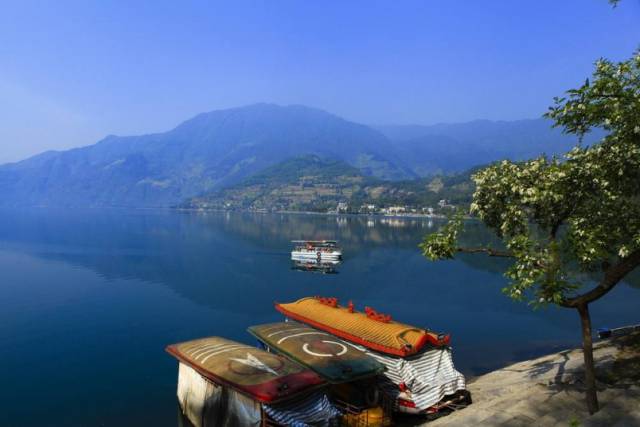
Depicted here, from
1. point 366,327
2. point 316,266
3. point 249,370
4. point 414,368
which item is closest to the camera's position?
point 249,370

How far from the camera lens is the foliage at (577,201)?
50.1ft

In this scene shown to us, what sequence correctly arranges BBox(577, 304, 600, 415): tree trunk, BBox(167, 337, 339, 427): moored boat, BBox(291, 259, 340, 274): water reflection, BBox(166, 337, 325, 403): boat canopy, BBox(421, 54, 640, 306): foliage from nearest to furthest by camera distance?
BBox(421, 54, 640, 306): foliage, BBox(577, 304, 600, 415): tree trunk, BBox(167, 337, 339, 427): moored boat, BBox(166, 337, 325, 403): boat canopy, BBox(291, 259, 340, 274): water reflection

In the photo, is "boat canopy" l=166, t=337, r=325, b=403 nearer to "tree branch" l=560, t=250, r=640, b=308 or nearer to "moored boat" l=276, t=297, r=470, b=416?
"moored boat" l=276, t=297, r=470, b=416

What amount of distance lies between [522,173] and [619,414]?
400 inches

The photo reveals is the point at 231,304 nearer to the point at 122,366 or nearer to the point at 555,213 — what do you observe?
the point at 122,366

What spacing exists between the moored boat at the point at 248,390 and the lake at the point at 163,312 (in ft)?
19.8

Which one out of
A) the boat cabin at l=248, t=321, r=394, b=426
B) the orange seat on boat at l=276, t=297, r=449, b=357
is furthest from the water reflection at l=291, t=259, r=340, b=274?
the boat cabin at l=248, t=321, r=394, b=426

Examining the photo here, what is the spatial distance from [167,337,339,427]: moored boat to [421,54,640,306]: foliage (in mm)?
9228

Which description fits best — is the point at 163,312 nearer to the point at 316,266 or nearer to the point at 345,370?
the point at 345,370

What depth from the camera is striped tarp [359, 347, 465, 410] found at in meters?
24.5

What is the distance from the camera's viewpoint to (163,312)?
60.1 meters

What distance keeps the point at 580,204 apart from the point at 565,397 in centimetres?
899

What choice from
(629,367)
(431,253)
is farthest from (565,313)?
(431,253)

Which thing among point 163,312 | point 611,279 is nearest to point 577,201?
point 611,279
